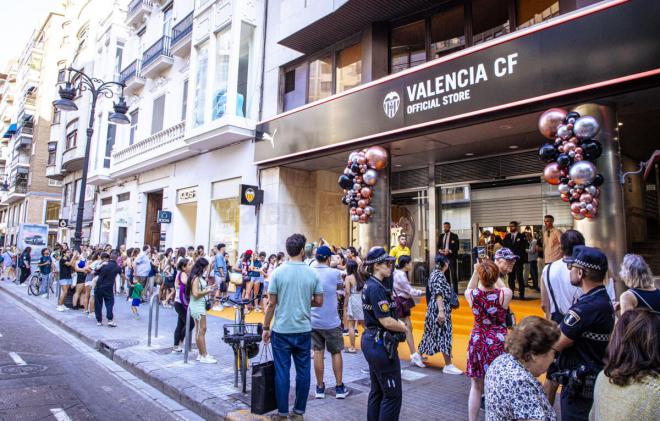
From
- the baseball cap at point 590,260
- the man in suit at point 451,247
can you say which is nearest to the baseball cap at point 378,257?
the baseball cap at point 590,260

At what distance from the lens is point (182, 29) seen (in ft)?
65.2

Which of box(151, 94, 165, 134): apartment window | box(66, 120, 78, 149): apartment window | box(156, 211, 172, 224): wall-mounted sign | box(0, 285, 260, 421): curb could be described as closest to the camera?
box(0, 285, 260, 421): curb

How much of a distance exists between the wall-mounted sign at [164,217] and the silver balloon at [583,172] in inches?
649

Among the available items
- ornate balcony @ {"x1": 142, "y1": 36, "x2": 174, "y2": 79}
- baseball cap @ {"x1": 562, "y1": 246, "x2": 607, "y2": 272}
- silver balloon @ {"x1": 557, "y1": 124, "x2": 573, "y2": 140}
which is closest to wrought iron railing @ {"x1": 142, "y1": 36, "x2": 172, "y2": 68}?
ornate balcony @ {"x1": 142, "y1": 36, "x2": 174, "y2": 79}

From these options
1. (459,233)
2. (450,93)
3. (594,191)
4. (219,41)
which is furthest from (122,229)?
(594,191)

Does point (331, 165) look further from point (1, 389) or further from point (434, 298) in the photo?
point (1, 389)

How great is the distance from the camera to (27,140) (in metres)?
45.8

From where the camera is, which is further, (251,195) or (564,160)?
(251,195)

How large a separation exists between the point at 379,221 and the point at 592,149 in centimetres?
539

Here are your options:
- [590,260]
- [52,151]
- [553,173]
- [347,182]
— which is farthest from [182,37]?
[52,151]

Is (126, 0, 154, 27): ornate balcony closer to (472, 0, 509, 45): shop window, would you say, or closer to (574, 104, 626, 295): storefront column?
(472, 0, 509, 45): shop window

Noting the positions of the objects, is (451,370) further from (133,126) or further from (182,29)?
(133,126)

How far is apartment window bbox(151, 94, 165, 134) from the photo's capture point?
21.3 meters

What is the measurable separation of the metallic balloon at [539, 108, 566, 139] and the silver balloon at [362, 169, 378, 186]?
4.19 meters
